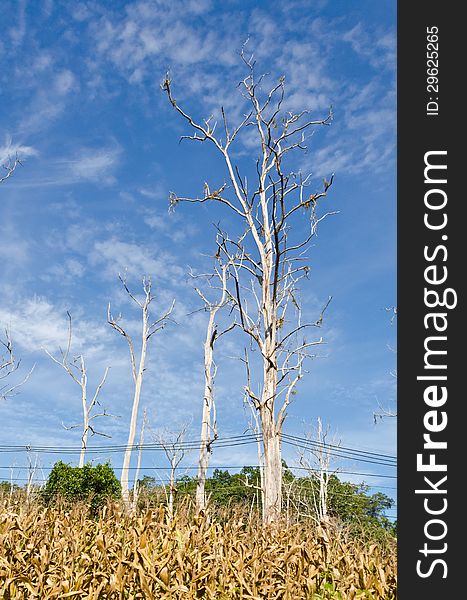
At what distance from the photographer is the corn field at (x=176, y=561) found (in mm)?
3209

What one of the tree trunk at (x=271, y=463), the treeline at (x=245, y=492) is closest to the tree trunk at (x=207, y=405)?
the treeline at (x=245, y=492)

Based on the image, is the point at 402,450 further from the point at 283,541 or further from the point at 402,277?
the point at 283,541

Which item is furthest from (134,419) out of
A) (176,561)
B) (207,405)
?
(176,561)

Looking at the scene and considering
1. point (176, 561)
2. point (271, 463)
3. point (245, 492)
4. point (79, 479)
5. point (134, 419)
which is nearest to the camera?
point (176, 561)

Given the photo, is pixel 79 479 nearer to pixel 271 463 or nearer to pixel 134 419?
pixel 134 419

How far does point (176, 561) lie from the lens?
3523mm

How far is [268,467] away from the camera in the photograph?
857 centimetres

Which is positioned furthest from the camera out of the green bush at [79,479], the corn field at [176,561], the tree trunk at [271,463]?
the green bush at [79,479]

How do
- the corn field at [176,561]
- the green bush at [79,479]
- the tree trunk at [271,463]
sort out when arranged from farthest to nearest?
the green bush at [79,479] → the tree trunk at [271,463] → the corn field at [176,561]

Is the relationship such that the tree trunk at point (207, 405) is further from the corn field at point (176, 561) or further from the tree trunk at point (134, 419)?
the corn field at point (176, 561)

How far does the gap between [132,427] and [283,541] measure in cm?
1938

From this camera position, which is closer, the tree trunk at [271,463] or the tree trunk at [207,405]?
the tree trunk at [271,463]

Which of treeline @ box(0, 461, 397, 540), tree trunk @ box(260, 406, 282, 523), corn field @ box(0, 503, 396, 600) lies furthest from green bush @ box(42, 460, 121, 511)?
corn field @ box(0, 503, 396, 600)

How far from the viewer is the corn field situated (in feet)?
10.5
